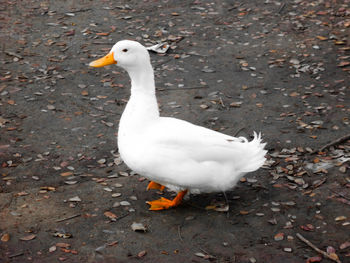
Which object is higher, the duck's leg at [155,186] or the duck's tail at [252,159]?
the duck's tail at [252,159]

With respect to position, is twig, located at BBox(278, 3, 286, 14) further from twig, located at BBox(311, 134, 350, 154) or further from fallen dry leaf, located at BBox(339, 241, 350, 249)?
fallen dry leaf, located at BBox(339, 241, 350, 249)

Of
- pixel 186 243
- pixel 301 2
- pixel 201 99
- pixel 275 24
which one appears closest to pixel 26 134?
pixel 201 99

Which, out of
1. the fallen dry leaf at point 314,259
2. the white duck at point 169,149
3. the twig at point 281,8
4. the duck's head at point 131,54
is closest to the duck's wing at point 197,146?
the white duck at point 169,149

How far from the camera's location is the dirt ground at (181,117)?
4590mm

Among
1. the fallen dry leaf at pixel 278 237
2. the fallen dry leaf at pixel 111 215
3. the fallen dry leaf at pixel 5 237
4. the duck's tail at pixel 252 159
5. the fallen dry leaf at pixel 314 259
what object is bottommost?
the fallen dry leaf at pixel 278 237

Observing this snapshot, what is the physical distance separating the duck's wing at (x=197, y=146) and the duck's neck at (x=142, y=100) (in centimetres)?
13

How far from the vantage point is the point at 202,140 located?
15.8 feet

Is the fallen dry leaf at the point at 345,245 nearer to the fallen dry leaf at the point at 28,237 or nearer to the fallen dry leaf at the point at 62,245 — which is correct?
the fallen dry leaf at the point at 62,245

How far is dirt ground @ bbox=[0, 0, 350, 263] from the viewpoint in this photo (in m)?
4.59

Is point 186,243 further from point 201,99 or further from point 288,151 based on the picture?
point 201,99

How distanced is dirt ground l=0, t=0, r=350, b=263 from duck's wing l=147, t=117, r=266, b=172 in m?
0.51

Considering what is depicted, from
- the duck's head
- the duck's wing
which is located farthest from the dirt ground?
the duck's head

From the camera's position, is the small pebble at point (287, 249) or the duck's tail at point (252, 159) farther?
the duck's tail at point (252, 159)

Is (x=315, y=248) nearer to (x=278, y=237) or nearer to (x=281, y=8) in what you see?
(x=278, y=237)
